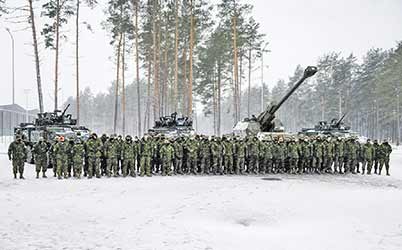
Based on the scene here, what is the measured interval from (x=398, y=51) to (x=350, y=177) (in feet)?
142

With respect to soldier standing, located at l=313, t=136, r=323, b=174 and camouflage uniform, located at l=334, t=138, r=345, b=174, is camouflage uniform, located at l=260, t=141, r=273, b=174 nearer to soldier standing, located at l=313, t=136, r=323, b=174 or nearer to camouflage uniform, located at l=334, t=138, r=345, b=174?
soldier standing, located at l=313, t=136, r=323, b=174

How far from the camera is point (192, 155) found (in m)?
17.5

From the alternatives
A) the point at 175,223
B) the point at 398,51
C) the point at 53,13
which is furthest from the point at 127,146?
the point at 398,51

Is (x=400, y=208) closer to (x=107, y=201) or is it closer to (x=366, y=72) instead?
(x=107, y=201)

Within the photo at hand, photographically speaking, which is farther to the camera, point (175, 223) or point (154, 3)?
point (154, 3)

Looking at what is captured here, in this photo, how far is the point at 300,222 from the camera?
32.2 feet

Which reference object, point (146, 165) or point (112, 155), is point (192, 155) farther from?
point (112, 155)

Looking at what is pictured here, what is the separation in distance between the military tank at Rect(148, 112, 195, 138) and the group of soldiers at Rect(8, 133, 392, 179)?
457 centimetres

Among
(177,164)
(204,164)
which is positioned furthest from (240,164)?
(177,164)

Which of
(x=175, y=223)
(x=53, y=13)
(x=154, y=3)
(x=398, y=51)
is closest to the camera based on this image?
(x=175, y=223)

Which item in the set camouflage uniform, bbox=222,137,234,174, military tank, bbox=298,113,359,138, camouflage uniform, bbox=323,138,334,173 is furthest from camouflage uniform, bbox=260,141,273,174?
military tank, bbox=298,113,359,138

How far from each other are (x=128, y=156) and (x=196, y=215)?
6.74m

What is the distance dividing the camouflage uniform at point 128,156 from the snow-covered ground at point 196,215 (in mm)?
1152

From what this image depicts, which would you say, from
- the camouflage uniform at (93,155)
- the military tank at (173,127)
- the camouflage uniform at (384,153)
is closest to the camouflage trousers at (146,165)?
the camouflage uniform at (93,155)
